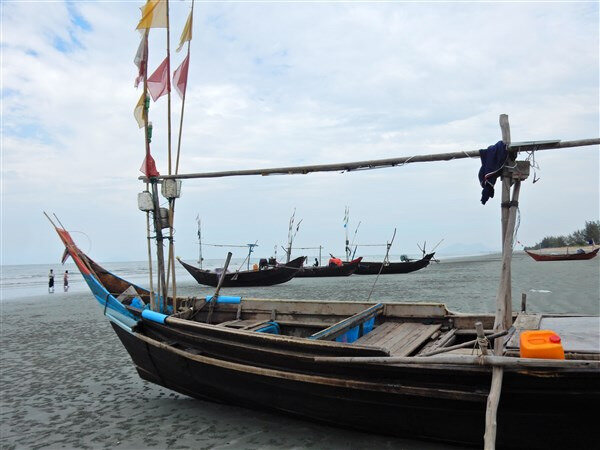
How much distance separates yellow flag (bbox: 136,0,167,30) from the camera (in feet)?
24.2

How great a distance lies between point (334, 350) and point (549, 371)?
1948 mm

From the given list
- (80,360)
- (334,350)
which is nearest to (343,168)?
(334,350)

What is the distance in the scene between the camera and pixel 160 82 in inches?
294

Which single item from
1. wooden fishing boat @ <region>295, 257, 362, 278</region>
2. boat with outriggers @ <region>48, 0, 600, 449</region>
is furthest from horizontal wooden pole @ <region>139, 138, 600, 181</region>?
wooden fishing boat @ <region>295, 257, 362, 278</region>

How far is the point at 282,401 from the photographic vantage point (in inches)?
204

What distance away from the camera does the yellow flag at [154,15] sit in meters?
7.37

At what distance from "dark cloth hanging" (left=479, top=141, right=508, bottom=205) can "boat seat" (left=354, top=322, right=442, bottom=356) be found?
200 cm

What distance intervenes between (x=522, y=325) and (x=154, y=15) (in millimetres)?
7253

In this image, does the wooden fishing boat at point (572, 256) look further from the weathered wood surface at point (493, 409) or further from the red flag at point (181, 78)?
the weathered wood surface at point (493, 409)

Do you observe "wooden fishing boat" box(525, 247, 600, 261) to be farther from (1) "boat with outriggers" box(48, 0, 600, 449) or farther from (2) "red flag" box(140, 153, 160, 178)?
(2) "red flag" box(140, 153, 160, 178)

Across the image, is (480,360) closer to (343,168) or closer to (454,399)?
(454,399)

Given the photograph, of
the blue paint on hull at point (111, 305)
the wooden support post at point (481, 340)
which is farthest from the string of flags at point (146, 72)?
the wooden support post at point (481, 340)

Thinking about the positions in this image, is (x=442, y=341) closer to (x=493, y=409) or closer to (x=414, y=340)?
(x=414, y=340)

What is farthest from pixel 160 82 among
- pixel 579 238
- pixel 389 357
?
pixel 579 238
